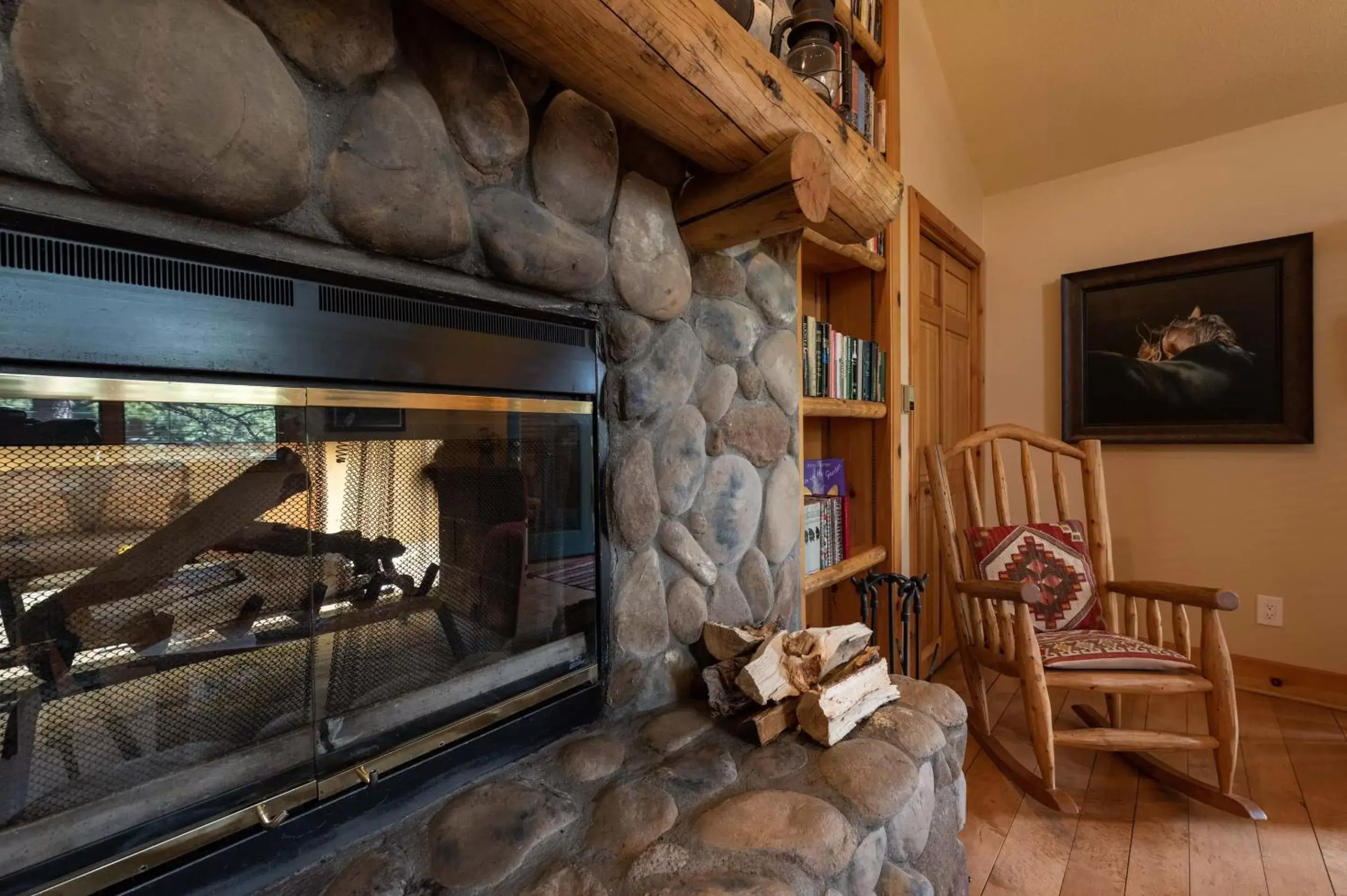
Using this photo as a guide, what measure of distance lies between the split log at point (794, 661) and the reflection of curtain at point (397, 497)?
64 cm

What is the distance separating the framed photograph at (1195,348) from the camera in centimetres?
221

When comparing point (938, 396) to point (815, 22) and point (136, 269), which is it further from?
point (136, 269)

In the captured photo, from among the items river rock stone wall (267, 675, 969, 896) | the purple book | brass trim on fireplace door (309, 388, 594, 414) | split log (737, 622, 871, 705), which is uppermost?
brass trim on fireplace door (309, 388, 594, 414)

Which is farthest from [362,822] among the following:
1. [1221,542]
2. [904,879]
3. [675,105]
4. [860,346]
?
[1221,542]

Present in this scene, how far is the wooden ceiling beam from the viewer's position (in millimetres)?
729

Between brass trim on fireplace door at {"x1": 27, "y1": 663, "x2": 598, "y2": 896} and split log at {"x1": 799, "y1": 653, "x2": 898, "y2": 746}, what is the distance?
1.50 ft

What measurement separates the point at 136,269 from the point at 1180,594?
2.37 meters

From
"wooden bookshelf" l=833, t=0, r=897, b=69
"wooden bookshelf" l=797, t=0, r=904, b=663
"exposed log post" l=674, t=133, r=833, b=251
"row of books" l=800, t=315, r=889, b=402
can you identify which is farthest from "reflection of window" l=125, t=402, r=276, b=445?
"wooden bookshelf" l=833, t=0, r=897, b=69

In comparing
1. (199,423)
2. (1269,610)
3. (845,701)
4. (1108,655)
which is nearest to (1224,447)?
(1269,610)

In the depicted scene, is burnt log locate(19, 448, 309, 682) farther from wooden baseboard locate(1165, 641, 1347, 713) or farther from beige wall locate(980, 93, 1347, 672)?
wooden baseboard locate(1165, 641, 1347, 713)

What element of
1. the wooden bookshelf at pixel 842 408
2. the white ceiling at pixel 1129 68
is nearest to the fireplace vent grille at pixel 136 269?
the wooden bookshelf at pixel 842 408

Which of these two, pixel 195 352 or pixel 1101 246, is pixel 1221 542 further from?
pixel 195 352

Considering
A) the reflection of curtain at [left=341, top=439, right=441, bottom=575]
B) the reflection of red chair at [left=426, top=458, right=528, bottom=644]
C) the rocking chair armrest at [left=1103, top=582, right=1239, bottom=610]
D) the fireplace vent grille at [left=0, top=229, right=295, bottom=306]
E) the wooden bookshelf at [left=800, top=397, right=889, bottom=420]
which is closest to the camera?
the fireplace vent grille at [left=0, top=229, right=295, bottom=306]

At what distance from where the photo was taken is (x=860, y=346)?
1.98 metres
